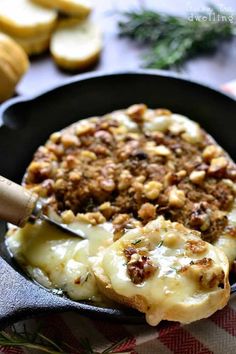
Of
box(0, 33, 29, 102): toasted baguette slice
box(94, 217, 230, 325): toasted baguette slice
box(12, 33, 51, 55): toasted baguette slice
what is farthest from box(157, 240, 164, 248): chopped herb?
box(12, 33, 51, 55): toasted baguette slice

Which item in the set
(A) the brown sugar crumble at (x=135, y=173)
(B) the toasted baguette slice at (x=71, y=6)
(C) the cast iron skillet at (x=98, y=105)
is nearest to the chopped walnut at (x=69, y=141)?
(A) the brown sugar crumble at (x=135, y=173)

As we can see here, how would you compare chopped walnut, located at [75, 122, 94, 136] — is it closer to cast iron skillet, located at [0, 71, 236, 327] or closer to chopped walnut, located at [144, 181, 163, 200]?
cast iron skillet, located at [0, 71, 236, 327]

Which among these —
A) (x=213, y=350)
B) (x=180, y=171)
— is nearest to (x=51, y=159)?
(x=180, y=171)

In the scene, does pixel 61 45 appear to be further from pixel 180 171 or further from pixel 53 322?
pixel 53 322

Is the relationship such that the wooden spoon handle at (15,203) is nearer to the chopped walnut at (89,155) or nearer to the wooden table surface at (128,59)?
the chopped walnut at (89,155)

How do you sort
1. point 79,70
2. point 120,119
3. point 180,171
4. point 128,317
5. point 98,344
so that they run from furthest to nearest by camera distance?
point 79,70 < point 120,119 < point 180,171 < point 98,344 < point 128,317

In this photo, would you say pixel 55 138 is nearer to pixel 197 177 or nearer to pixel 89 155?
pixel 89 155
